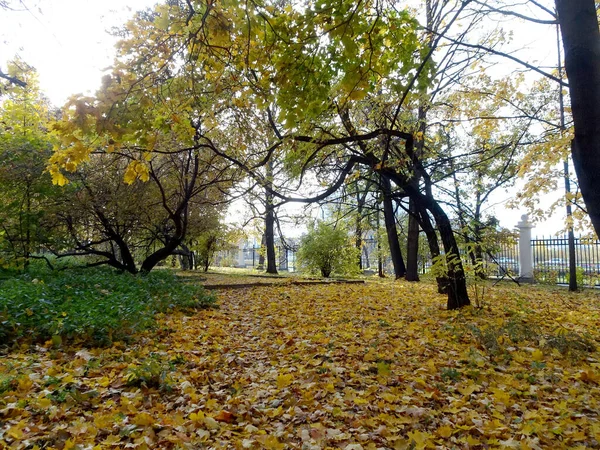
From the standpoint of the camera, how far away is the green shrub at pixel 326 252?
15.2 metres

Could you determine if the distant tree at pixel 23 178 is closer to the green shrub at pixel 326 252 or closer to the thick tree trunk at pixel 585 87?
the green shrub at pixel 326 252

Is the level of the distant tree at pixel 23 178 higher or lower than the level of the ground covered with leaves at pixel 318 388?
higher

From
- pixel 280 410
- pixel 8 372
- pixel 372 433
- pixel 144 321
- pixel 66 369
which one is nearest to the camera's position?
pixel 372 433

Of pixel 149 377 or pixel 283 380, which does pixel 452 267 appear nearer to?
pixel 283 380

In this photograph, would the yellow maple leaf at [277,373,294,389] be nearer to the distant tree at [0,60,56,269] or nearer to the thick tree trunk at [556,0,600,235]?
the thick tree trunk at [556,0,600,235]

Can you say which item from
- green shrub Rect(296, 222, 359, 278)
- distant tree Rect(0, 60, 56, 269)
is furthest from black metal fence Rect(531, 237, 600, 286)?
distant tree Rect(0, 60, 56, 269)

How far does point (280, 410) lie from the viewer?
271 cm

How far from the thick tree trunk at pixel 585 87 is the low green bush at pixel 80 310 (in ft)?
15.7

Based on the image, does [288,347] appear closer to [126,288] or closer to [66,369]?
[66,369]

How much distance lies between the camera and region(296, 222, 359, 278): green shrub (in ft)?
49.9

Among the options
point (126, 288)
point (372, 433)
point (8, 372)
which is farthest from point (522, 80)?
point (8, 372)

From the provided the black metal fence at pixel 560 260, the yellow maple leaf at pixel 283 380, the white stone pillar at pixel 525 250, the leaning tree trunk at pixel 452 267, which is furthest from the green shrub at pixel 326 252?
the yellow maple leaf at pixel 283 380

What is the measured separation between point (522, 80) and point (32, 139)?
1131cm

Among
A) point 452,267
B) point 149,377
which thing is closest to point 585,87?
point 149,377
